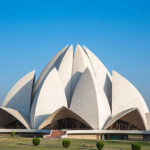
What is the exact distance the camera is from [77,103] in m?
34.7

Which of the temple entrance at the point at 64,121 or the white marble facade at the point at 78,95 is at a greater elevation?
the white marble facade at the point at 78,95

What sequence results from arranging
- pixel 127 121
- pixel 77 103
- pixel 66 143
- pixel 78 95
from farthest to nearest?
pixel 127 121 → pixel 78 95 → pixel 77 103 → pixel 66 143

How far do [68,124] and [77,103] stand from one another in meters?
3.64

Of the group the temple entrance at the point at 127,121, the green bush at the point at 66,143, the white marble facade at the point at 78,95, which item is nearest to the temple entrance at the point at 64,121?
the white marble facade at the point at 78,95

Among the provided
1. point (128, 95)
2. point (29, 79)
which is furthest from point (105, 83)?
point (29, 79)

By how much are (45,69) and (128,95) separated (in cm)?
1221

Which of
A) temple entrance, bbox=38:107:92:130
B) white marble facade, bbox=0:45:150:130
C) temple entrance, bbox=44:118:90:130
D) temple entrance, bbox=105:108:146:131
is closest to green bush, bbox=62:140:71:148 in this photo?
white marble facade, bbox=0:45:150:130

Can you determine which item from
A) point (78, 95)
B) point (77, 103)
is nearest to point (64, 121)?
point (77, 103)

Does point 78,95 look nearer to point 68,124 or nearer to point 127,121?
point 68,124

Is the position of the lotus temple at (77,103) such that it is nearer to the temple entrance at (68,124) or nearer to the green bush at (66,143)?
the temple entrance at (68,124)

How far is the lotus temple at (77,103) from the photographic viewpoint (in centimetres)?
3344

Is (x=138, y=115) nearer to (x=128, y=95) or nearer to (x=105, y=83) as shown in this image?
(x=128, y=95)

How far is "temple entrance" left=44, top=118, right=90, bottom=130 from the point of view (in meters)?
35.0

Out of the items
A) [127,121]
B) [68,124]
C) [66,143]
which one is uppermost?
[127,121]
